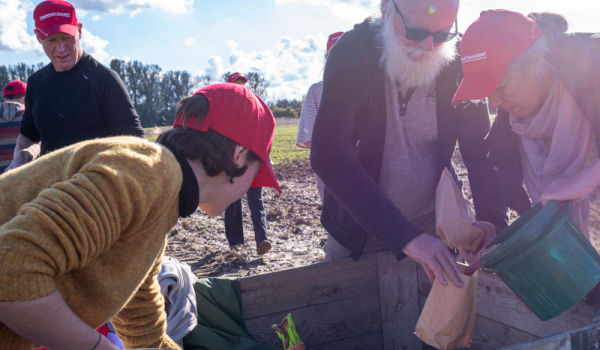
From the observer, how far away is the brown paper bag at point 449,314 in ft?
4.97

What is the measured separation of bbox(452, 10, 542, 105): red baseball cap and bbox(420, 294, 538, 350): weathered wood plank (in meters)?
1.10

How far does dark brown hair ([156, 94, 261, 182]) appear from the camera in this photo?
4.66 feet

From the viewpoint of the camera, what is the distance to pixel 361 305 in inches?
88.0

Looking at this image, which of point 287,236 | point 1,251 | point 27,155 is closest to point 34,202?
point 1,251

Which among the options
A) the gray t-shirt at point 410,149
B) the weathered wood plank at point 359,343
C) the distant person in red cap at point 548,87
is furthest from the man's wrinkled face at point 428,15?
the weathered wood plank at point 359,343

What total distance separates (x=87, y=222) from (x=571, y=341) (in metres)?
1.24

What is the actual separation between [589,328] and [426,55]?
1.36 metres

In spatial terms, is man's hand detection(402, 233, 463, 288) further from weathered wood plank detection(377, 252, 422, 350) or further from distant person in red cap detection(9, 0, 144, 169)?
distant person in red cap detection(9, 0, 144, 169)

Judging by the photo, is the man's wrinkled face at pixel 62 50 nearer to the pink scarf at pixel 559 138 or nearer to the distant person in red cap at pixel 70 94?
the distant person in red cap at pixel 70 94

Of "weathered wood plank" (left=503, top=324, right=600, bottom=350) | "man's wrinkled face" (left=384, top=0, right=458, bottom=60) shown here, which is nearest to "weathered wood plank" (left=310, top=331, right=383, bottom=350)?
"weathered wood plank" (left=503, top=324, right=600, bottom=350)

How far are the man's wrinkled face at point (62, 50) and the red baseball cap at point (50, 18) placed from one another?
47mm

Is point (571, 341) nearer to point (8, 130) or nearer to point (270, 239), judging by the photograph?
point (270, 239)

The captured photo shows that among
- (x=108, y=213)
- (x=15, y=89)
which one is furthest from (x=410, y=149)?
(x=15, y=89)

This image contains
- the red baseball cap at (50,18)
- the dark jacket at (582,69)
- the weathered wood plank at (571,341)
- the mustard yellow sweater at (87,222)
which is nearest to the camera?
the mustard yellow sweater at (87,222)
